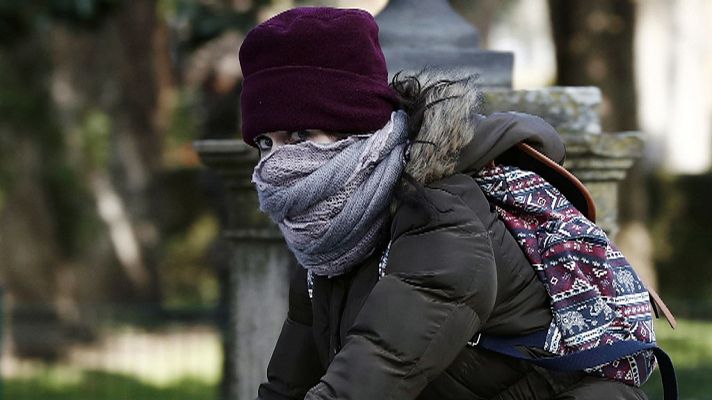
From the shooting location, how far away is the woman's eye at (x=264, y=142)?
2.70 m

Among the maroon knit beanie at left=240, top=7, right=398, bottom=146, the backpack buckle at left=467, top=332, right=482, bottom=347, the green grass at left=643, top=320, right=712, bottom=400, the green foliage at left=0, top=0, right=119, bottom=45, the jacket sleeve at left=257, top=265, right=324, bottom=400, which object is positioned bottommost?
the green grass at left=643, top=320, right=712, bottom=400

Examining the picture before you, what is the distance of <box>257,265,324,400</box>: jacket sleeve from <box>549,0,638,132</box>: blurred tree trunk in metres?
9.10

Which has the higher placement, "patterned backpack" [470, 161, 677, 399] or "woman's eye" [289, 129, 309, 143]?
"woman's eye" [289, 129, 309, 143]

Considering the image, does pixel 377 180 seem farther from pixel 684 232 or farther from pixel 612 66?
pixel 684 232

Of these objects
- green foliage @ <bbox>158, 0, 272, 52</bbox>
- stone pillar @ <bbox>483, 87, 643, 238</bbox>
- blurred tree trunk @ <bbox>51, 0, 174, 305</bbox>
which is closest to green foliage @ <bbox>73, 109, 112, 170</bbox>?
blurred tree trunk @ <bbox>51, 0, 174, 305</bbox>

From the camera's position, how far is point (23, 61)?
13766mm

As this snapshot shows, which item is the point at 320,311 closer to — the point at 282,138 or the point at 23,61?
the point at 282,138

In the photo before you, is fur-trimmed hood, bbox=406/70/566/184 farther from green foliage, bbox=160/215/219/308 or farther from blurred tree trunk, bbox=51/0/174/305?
green foliage, bbox=160/215/219/308

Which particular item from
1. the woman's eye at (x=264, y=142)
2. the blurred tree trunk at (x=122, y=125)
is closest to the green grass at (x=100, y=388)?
the blurred tree trunk at (x=122, y=125)

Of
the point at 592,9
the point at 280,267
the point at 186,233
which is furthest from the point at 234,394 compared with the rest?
the point at 186,233

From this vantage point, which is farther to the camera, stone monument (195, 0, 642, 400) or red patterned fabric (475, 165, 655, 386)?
stone monument (195, 0, 642, 400)

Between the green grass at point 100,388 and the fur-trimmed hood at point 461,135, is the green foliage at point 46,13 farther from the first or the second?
the fur-trimmed hood at point 461,135

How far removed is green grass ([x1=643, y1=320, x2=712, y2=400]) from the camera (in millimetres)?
6586

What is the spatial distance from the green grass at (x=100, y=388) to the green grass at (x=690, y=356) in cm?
325
